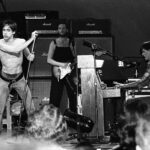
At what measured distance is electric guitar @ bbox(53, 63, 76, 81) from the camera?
6363mm

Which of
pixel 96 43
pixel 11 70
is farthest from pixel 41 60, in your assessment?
pixel 11 70

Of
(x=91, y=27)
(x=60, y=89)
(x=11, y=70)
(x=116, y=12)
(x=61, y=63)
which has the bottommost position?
(x=60, y=89)

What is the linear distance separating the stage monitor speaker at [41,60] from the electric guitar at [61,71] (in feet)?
2.57

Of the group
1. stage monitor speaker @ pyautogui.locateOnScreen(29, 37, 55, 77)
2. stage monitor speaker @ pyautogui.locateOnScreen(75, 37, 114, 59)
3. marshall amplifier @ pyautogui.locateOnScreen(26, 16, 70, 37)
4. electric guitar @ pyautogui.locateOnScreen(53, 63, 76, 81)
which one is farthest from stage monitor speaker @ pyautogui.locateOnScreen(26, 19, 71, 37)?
electric guitar @ pyautogui.locateOnScreen(53, 63, 76, 81)

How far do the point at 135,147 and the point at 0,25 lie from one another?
549 centimetres

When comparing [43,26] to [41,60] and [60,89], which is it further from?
[60,89]

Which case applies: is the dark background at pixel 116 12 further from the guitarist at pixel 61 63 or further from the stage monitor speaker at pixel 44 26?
the guitarist at pixel 61 63

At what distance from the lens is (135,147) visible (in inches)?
87.0

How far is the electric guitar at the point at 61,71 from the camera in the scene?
6.36 m

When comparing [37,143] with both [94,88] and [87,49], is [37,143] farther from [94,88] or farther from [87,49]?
[87,49]

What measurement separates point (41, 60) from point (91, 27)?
916mm

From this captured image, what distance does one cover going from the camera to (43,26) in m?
7.51

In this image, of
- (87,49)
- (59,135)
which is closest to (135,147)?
(59,135)

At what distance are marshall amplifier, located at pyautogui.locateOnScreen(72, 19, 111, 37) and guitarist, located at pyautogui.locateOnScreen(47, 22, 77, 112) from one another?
2.26 feet
